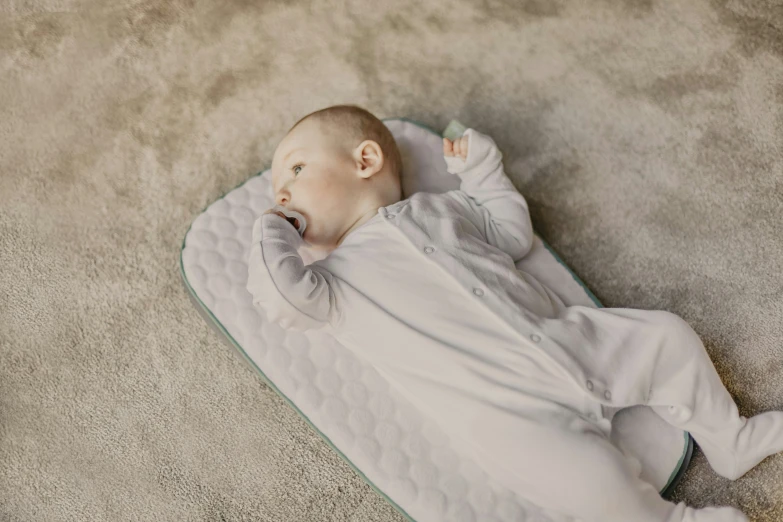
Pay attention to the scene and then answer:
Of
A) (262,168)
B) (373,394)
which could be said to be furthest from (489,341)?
(262,168)

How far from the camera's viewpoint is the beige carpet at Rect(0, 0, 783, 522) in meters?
1.55

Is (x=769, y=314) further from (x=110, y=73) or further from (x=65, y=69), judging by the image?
(x=65, y=69)

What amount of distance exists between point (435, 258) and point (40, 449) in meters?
1.08

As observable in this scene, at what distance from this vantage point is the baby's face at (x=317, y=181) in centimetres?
149

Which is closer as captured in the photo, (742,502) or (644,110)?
(742,502)

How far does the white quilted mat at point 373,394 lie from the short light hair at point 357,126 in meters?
0.13

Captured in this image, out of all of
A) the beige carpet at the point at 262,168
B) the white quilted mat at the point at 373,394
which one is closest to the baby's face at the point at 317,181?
the white quilted mat at the point at 373,394

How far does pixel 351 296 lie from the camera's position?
1.41 meters

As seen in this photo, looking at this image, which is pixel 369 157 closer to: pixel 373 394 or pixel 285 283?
pixel 285 283

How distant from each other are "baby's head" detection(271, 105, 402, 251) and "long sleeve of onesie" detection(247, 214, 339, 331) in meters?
0.10

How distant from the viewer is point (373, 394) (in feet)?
4.89

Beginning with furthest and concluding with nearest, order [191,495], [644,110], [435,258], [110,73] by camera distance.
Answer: [110,73] → [644,110] → [191,495] → [435,258]

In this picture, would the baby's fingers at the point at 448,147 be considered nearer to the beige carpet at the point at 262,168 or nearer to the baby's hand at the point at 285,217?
the beige carpet at the point at 262,168

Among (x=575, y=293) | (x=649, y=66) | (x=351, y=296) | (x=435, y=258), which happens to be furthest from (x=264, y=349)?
(x=649, y=66)
